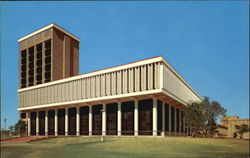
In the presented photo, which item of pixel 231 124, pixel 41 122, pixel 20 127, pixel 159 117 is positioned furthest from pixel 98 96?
pixel 231 124

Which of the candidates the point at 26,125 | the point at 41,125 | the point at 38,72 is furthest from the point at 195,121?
the point at 38,72

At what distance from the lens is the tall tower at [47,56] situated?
289ft

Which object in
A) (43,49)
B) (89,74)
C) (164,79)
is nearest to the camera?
(164,79)

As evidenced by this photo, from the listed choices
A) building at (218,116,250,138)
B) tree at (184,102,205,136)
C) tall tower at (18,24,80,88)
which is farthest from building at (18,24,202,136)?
building at (218,116,250,138)

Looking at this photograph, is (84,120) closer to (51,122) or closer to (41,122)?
(51,122)

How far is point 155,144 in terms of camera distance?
35750mm

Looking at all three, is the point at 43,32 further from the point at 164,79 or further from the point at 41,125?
the point at 164,79

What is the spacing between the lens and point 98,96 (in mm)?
61500

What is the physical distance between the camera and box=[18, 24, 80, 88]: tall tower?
289 feet

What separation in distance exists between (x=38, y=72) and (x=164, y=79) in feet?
185

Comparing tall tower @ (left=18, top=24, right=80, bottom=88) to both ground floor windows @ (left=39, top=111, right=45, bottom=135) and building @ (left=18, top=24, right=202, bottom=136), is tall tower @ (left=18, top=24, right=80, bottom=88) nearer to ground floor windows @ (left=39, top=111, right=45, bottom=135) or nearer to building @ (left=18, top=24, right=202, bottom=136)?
building @ (left=18, top=24, right=202, bottom=136)

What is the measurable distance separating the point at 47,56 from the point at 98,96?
3700cm

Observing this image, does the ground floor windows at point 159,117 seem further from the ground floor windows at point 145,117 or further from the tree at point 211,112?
the tree at point 211,112

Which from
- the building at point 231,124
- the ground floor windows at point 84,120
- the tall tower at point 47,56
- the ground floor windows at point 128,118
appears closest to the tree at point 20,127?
the tall tower at point 47,56
